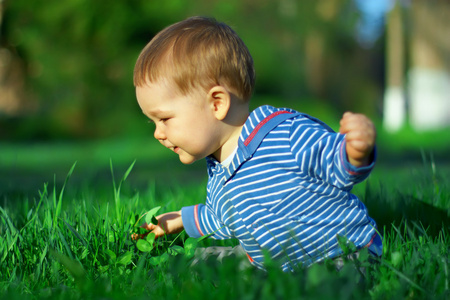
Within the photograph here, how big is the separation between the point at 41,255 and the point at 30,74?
16.1m

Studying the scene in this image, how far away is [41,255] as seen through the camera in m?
2.01

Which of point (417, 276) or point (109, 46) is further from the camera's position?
point (109, 46)

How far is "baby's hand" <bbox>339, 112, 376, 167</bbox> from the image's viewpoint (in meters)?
1.69

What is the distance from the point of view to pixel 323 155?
189cm

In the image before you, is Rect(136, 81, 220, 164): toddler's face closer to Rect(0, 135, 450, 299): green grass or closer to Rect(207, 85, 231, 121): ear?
Rect(207, 85, 231, 121): ear

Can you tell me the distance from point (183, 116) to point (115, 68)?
42.4 ft

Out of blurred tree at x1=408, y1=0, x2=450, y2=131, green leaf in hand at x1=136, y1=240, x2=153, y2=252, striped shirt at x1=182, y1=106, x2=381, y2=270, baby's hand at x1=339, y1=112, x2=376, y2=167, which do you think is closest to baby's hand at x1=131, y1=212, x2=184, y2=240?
green leaf in hand at x1=136, y1=240, x2=153, y2=252

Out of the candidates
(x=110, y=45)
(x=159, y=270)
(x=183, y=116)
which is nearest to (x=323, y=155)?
(x=183, y=116)

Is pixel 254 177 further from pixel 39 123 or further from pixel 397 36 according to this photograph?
pixel 397 36

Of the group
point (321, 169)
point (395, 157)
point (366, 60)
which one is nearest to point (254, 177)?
point (321, 169)

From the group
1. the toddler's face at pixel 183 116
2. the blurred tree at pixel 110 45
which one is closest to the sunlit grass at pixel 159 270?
the toddler's face at pixel 183 116

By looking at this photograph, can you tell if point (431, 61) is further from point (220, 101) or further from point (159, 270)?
point (159, 270)

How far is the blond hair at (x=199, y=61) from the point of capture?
2.12 meters

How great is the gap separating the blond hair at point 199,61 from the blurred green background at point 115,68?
576 cm
